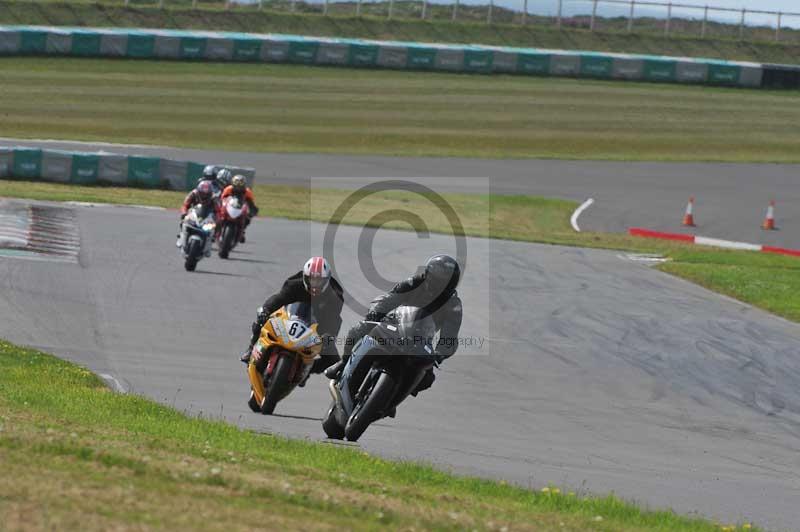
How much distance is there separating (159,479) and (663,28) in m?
68.9

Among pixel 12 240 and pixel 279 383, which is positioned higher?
pixel 279 383

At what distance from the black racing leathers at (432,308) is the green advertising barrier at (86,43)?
142 feet

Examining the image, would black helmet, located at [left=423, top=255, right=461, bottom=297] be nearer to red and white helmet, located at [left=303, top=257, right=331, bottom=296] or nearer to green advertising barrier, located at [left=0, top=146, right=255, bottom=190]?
red and white helmet, located at [left=303, top=257, right=331, bottom=296]

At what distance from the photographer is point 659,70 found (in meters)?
60.5

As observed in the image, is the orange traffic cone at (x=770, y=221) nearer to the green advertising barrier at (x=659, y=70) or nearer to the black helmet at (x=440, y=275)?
the green advertising barrier at (x=659, y=70)

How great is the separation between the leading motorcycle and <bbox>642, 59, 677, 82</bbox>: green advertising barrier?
51375 mm

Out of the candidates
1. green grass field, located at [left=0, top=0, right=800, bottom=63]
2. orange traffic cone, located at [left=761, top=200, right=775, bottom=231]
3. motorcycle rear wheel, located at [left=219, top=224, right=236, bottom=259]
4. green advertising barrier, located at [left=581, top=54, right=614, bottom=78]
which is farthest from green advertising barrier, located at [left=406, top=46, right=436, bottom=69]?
motorcycle rear wheel, located at [left=219, top=224, right=236, bottom=259]

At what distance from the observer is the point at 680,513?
380 inches

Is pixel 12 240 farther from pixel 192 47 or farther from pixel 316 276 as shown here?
pixel 192 47

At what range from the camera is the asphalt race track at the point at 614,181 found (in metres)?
36.8

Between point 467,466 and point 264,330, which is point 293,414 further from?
point 467,466

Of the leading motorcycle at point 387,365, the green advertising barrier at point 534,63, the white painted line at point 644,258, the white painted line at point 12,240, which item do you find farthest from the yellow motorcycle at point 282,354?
the green advertising barrier at point 534,63

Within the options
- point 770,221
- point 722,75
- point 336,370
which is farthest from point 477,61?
point 336,370

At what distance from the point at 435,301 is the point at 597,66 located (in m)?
50.7
